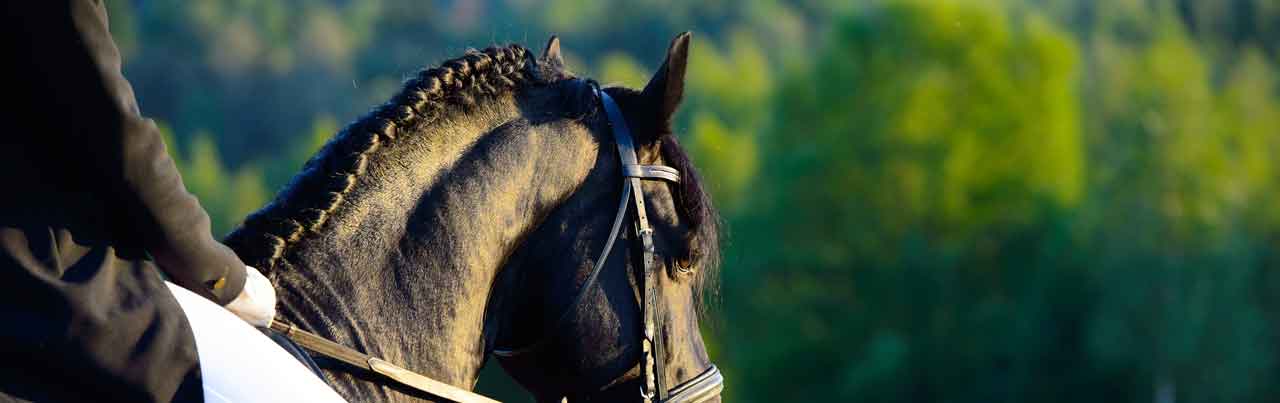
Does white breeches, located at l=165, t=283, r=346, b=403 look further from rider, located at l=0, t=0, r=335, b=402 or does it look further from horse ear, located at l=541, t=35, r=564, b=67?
horse ear, located at l=541, t=35, r=564, b=67

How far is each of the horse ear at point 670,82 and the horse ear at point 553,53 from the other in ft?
1.28

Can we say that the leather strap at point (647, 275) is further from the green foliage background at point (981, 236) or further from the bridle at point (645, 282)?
the green foliage background at point (981, 236)

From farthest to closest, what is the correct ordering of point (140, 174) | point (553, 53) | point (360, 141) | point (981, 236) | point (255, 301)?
1. point (981, 236)
2. point (553, 53)
3. point (360, 141)
4. point (255, 301)
5. point (140, 174)

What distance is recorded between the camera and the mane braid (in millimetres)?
3596

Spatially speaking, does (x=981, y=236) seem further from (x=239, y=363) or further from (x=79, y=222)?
(x=79, y=222)

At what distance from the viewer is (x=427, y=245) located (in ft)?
12.3

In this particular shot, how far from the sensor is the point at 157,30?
258 feet

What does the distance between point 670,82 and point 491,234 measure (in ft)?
2.25

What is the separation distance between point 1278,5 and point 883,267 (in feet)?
130

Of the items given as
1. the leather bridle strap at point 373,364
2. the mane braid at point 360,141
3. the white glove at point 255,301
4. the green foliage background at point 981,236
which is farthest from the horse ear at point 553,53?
the green foliage background at point 981,236

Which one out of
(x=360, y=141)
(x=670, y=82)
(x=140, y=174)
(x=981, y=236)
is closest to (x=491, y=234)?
(x=360, y=141)

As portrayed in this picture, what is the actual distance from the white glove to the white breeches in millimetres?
94

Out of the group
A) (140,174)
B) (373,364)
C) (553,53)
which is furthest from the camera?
(553,53)

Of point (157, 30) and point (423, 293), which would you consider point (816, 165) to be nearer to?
point (423, 293)
